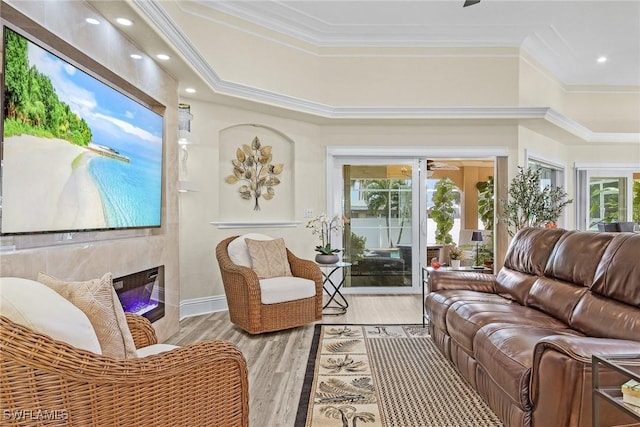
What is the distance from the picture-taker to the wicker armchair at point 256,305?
3719mm

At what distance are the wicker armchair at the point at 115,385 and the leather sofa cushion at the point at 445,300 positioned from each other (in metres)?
1.88

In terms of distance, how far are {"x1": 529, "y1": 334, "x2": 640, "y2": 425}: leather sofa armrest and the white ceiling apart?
4.32 meters

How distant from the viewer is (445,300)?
314 cm

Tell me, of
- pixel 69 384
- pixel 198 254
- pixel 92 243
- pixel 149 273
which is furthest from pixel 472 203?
pixel 69 384

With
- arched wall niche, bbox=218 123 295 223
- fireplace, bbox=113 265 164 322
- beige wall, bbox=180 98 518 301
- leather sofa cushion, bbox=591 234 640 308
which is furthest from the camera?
arched wall niche, bbox=218 123 295 223

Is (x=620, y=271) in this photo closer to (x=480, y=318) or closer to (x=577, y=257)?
(x=577, y=257)

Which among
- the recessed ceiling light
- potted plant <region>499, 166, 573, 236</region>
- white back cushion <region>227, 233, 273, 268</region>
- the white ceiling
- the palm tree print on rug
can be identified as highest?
the white ceiling

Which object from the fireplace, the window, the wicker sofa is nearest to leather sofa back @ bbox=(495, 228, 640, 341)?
the wicker sofa

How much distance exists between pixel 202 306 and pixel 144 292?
149 centimetres

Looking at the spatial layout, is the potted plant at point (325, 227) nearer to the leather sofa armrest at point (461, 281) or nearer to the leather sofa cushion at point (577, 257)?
the leather sofa armrest at point (461, 281)

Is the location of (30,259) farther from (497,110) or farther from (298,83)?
(497,110)

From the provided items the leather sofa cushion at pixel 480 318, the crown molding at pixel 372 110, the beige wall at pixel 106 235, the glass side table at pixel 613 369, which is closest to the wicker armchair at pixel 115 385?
the beige wall at pixel 106 235

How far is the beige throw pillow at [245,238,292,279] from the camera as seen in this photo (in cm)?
416

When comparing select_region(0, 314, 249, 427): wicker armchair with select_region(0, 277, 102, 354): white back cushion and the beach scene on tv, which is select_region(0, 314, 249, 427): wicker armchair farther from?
the beach scene on tv
